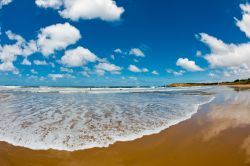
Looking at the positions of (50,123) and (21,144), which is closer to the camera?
(21,144)

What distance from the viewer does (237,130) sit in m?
8.78

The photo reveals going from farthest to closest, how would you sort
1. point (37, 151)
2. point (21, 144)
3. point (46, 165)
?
point (21, 144)
point (37, 151)
point (46, 165)

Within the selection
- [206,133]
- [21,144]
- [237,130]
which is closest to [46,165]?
[21,144]

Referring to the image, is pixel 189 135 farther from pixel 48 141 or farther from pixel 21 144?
pixel 21 144

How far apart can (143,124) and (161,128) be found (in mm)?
1018

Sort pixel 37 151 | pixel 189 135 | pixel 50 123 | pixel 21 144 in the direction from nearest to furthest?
pixel 37 151
pixel 21 144
pixel 189 135
pixel 50 123

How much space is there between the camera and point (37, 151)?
614cm

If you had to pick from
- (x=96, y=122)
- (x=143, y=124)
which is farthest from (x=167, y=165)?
(x=96, y=122)

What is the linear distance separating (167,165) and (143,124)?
4730 mm

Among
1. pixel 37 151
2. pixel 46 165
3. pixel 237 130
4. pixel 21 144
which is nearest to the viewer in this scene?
pixel 46 165

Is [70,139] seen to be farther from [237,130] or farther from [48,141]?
[237,130]

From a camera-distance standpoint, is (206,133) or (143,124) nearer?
(206,133)

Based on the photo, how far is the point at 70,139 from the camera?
7336 mm

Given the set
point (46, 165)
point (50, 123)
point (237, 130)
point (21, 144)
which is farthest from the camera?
point (50, 123)
